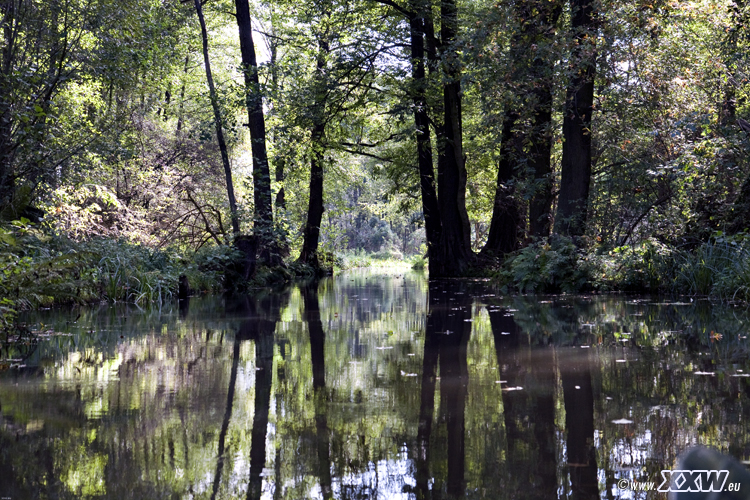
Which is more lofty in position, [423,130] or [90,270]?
[423,130]

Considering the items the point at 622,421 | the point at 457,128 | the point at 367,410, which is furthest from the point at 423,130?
the point at 622,421

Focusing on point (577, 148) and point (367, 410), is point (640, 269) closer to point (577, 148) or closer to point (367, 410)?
point (577, 148)

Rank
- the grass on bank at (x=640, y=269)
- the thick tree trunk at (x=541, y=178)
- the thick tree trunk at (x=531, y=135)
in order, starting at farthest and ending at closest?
the thick tree trunk at (x=541, y=178) < the thick tree trunk at (x=531, y=135) < the grass on bank at (x=640, y=269)

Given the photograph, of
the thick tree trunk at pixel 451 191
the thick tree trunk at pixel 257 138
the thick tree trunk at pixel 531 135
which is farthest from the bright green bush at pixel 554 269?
the thick tree trunk at pixel 257 138

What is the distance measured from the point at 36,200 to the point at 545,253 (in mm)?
9660

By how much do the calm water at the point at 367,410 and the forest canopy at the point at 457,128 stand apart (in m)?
3.21

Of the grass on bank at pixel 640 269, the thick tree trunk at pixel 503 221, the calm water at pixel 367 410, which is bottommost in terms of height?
the calm water at pixel 367 410

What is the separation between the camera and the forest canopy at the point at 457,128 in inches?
396

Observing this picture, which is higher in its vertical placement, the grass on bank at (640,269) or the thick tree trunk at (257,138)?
the thick tree trunk at (257,138)

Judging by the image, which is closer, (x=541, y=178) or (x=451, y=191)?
(x=541, y=178)

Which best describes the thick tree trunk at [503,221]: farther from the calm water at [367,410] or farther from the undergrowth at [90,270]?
the calm water at [367,410]

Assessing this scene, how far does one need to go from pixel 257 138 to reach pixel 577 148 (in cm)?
745

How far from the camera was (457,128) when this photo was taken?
17562mm

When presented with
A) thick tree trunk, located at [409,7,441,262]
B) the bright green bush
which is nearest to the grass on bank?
the bright green bush
